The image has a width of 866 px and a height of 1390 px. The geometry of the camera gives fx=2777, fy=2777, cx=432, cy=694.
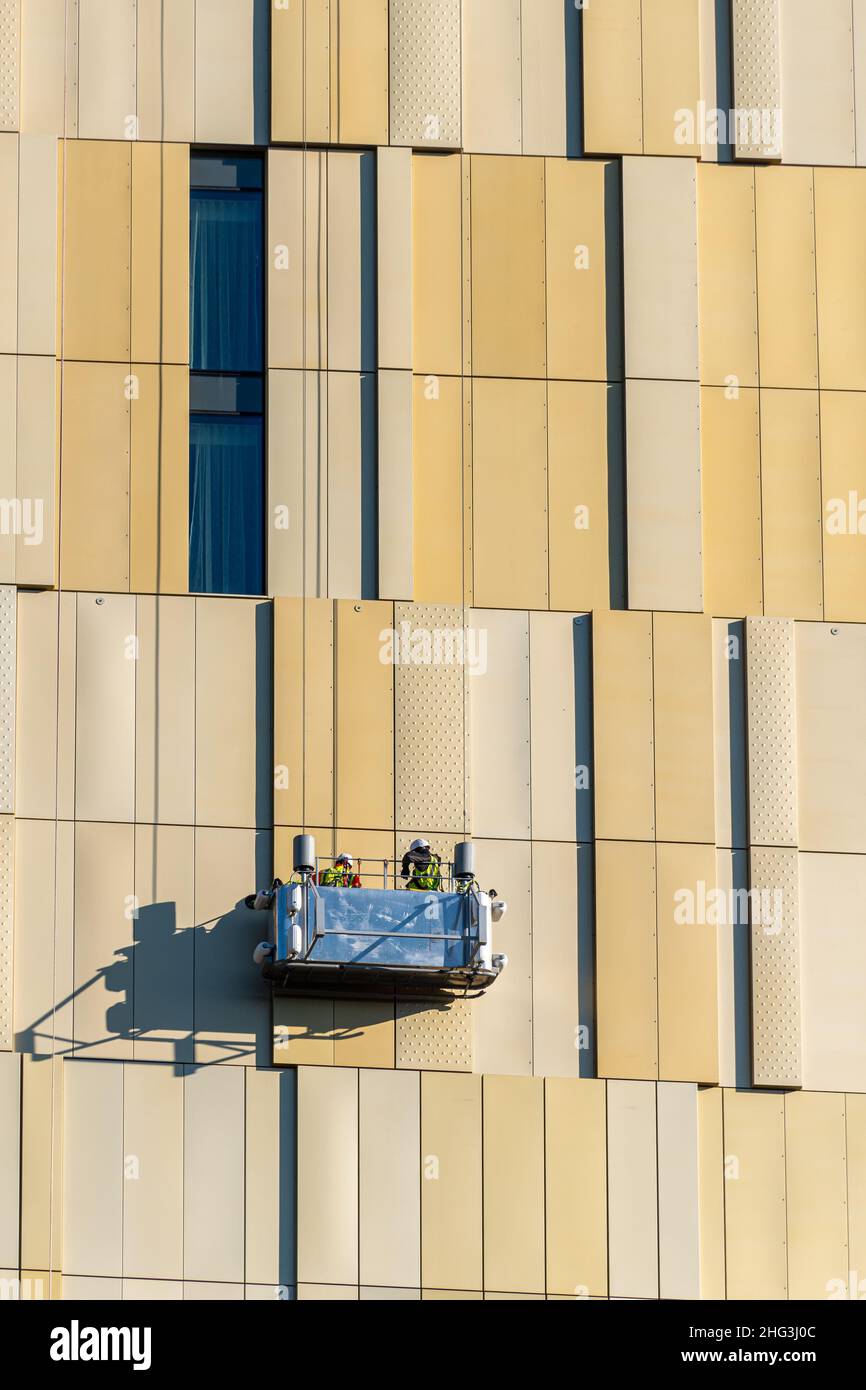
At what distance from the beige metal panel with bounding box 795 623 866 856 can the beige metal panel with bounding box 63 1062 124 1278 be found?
966 cm

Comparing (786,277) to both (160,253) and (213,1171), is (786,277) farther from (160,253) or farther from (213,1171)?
(213,1171)

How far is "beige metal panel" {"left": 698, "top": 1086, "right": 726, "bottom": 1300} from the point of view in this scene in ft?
115

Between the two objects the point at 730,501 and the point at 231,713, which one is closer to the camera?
the point at 231,713

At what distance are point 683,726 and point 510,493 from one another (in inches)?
152

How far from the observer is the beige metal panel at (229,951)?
34.9 metres

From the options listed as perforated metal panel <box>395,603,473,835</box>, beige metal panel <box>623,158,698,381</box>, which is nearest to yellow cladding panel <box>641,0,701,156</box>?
beige metal panel <box>623,158,698,381</box>

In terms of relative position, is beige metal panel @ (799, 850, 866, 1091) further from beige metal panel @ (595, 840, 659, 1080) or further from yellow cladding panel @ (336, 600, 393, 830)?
yellow cladding panel @ (336, 600, 393, 830)

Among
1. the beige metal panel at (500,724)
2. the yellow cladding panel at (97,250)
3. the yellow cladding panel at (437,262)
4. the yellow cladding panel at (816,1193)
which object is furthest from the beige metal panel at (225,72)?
the yellow cladding panel at (816,1193)

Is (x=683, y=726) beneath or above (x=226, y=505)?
beneath

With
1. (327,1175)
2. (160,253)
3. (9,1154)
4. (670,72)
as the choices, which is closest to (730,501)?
(670,72)

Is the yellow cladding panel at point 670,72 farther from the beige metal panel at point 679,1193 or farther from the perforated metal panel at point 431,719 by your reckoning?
the beige metal panel at point 679,1193

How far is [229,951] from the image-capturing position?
3512cm

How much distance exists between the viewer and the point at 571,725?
119 feet

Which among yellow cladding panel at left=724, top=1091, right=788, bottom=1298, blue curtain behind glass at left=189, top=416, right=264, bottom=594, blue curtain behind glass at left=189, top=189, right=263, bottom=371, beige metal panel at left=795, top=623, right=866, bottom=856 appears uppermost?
blue curtain behind glass at left=189, top=189, right=263, bottom=371
